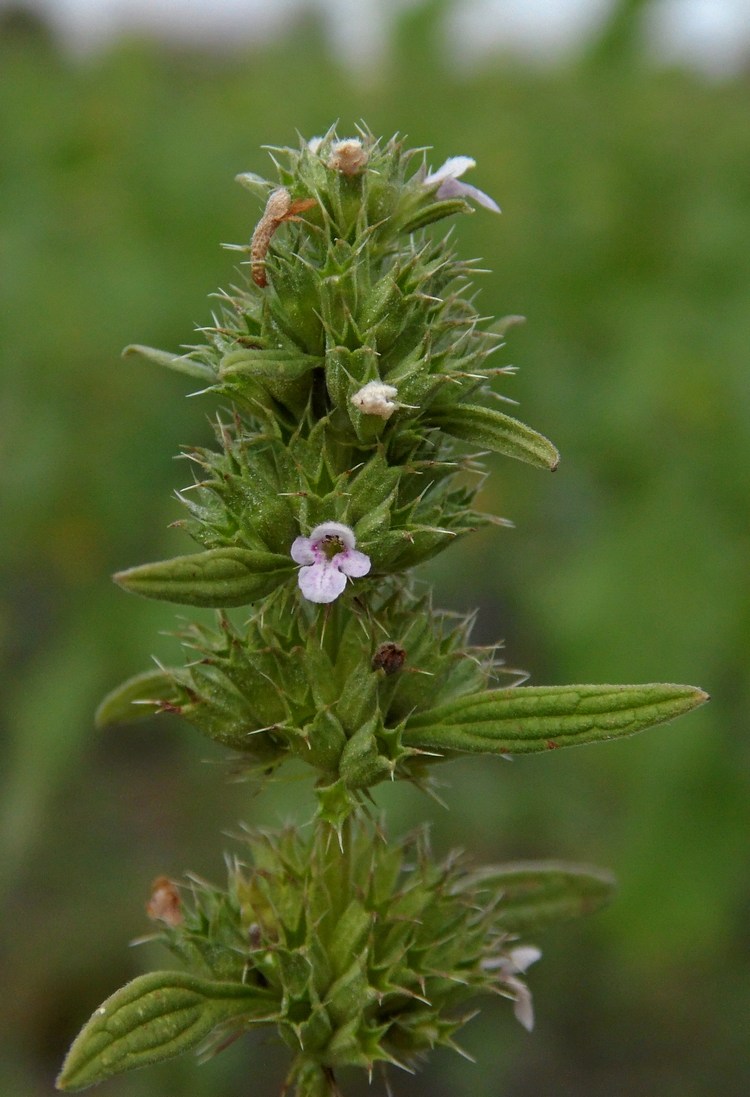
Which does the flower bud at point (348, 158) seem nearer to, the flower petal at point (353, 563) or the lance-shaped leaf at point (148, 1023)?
the flower petal at point (353, 563)

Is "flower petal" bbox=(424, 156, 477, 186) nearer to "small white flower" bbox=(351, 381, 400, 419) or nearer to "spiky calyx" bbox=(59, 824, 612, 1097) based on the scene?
"small white flower" bbox=(351, 381, 400, 419)

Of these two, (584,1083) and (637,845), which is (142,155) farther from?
(584,1083)

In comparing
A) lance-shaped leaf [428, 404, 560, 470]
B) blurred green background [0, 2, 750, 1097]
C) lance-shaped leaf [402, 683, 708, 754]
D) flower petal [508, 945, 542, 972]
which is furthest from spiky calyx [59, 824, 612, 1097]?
blurred green background [0, 2, 750, 1097]

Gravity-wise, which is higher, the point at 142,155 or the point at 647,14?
the point at 647,14

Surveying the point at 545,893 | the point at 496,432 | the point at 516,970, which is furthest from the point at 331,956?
the point at 496,432

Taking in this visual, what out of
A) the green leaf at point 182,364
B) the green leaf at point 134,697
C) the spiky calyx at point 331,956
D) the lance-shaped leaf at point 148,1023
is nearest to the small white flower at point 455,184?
the green leaf at point 182,364

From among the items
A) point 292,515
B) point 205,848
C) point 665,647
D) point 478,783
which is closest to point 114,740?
point 205,848
